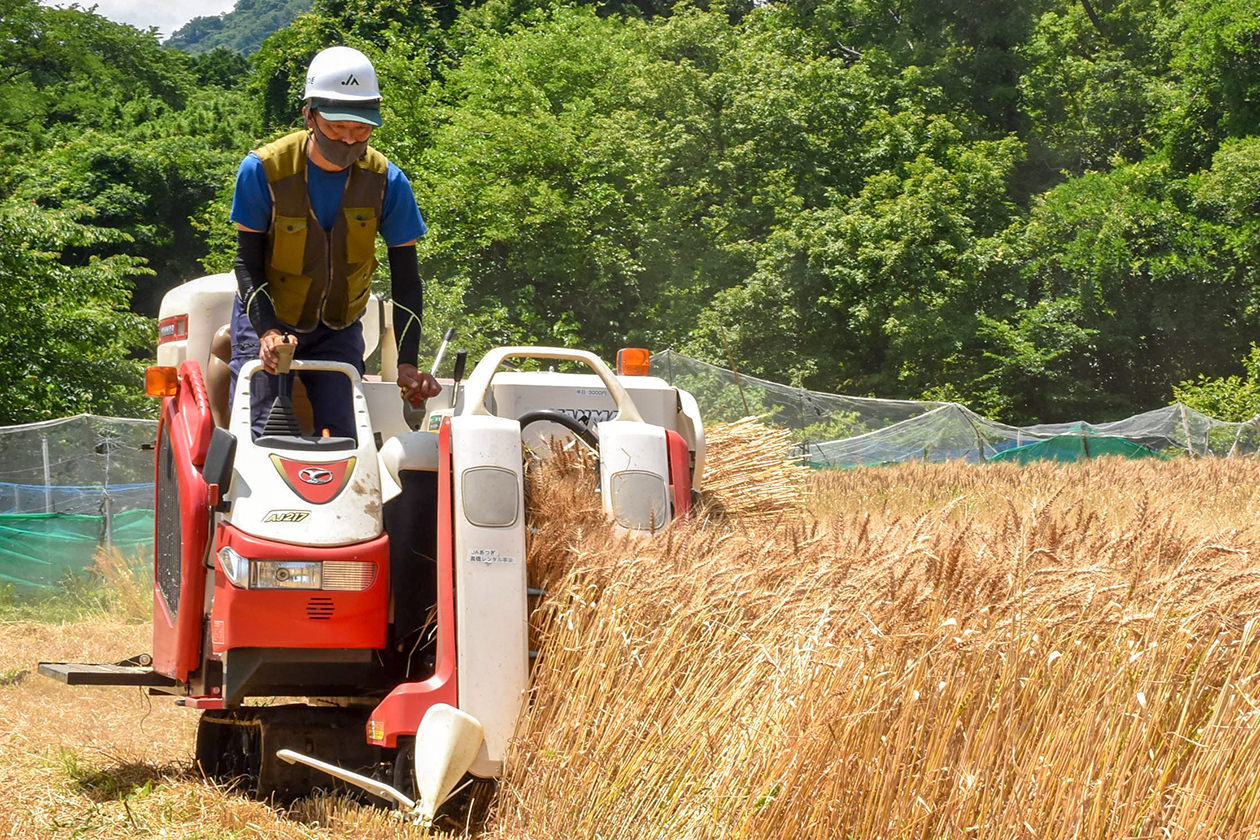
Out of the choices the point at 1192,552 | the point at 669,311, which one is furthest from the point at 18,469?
the point at 669,311

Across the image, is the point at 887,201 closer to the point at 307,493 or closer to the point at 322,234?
the point at 322,234

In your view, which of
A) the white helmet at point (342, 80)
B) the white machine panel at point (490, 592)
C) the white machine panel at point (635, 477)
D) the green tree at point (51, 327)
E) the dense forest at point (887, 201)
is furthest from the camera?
the dense forest at point (887, 201)

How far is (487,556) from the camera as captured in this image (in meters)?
4.76

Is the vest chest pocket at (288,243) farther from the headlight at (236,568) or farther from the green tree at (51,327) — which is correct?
the green tree at (51,327)

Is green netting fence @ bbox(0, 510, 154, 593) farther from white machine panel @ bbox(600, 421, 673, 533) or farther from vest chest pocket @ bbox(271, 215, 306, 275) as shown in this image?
white machine panel @ bbox(600, 421, 673, 533)

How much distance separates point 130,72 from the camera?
251 ft

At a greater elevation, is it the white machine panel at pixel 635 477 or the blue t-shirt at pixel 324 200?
the blue t-shirt at pixel 324 200

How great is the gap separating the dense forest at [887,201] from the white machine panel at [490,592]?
23888mm

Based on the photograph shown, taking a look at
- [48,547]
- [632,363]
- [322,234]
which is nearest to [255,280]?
[322,234]

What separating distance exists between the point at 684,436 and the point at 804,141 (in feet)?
106

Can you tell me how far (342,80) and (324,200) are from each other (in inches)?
19.3

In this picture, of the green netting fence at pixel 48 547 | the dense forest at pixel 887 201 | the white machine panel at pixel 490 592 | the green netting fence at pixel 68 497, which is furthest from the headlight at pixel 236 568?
the dense forest at pixel 887 201

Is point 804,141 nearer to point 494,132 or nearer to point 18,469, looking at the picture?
point 494,132

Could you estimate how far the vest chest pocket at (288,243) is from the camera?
568 cm
